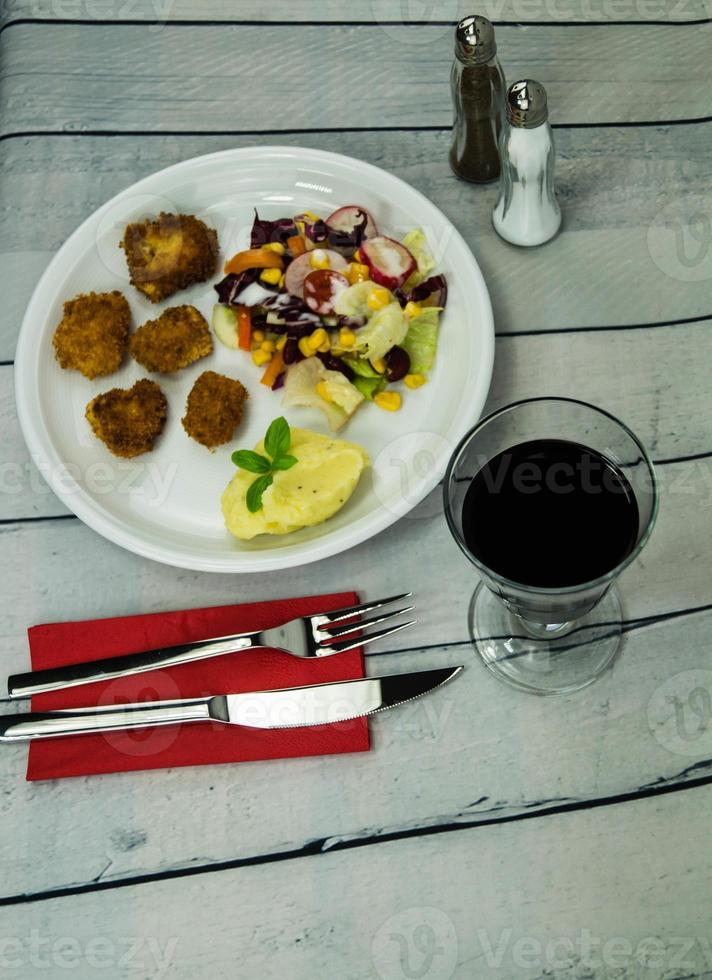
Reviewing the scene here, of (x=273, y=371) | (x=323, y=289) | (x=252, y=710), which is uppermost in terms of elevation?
(x=323, y=289)

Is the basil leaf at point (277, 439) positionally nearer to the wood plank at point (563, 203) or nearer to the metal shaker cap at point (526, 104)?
the wood plank at point (563, 203)

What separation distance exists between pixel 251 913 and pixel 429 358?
91cm

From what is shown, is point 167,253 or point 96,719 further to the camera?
point 167,253

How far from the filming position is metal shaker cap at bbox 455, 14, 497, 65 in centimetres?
153

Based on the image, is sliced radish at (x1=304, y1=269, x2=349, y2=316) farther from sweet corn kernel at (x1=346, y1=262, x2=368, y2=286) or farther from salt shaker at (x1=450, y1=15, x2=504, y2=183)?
salt shaker at (x1=450, y1=15, x2=504, y2=183)

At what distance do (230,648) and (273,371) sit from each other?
0.51 m

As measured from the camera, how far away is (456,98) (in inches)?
65.5

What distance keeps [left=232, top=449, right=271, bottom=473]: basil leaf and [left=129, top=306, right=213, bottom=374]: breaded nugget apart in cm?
28

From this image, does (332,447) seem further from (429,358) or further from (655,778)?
(655,778)

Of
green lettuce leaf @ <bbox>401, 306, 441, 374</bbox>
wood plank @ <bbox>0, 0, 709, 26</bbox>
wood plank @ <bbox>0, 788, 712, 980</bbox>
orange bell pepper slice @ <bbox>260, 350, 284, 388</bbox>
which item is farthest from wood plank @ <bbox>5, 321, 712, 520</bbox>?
wood plank @ <bbox>0, 0, 709, 26</bbox>

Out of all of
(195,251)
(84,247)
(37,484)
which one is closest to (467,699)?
(37,484)

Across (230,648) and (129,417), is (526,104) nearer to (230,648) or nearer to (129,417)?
(129,417)

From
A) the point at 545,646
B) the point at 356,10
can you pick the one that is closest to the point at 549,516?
the point at 545,646

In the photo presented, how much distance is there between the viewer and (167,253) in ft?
5.45
